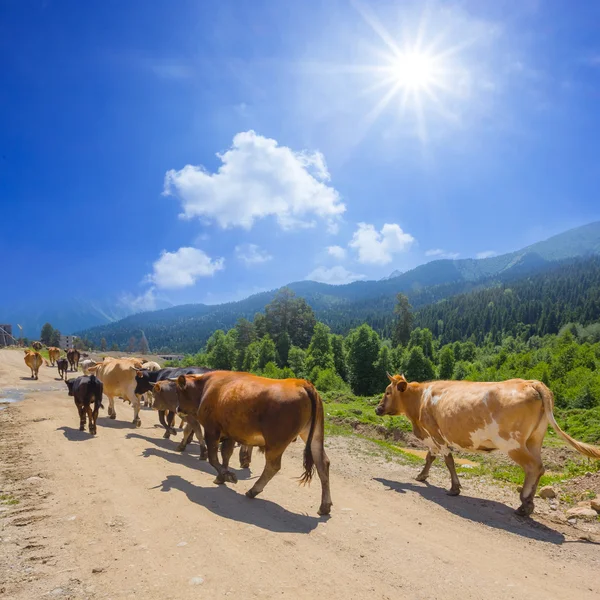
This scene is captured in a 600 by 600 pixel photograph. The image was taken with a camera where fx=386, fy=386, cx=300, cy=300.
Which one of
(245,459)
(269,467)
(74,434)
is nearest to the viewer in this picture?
(269,467)

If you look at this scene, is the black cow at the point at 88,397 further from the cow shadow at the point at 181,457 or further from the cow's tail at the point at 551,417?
the cow's tail at the point at 551,417

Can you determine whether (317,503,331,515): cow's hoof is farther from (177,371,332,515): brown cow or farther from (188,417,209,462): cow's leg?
(188,417,209,462): cow's leg

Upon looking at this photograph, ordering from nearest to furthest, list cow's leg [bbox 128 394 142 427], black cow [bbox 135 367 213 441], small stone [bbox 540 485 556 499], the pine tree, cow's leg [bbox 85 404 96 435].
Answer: small stone [bbox 540 485 556 499] < cow's leg [bbox 85 404 96 435] < black cow [bbox 135 367 213 441] < cow's leg [bbox 128 394 142 427] < the pine tree

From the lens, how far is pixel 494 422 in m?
7.75

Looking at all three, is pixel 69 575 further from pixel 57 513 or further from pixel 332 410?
pixel 332 410

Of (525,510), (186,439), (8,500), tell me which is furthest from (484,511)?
(8,500)

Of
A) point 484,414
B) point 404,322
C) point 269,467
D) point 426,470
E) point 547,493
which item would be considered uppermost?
point 404,322

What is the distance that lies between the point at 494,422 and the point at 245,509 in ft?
16.7

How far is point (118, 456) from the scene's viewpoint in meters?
9.71

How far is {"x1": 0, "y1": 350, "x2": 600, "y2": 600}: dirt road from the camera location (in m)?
4.61

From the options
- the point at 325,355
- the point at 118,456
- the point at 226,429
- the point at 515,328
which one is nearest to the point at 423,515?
the point at 226,429

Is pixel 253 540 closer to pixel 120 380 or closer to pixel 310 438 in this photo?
pixel 310 438

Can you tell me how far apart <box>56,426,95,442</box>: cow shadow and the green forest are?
21477 millimetres

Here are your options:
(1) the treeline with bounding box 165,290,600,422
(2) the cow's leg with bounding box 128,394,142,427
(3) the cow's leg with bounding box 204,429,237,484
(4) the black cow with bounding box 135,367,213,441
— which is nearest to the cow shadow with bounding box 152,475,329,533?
(3) the cow's leg with bounding box 204,429,237,484
